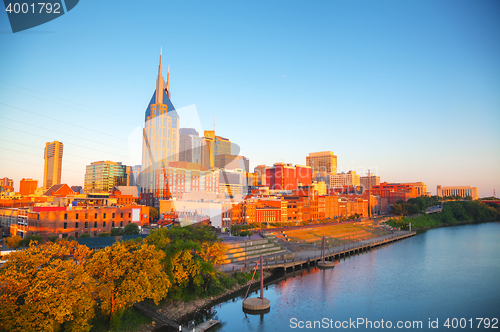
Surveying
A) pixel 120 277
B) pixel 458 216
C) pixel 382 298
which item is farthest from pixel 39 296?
pixel 458 216

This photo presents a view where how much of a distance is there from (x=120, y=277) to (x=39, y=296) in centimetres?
886

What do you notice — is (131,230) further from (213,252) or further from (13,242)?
(213,252)

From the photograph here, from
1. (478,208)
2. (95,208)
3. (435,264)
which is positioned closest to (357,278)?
(435,264)

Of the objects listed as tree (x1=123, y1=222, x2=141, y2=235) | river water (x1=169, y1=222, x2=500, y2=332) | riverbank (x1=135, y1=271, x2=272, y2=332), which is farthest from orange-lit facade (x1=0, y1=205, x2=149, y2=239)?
river water (x1=169, y1=222, x2=500, y2=332)

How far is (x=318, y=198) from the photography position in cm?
15812

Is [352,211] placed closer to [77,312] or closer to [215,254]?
[215,254]

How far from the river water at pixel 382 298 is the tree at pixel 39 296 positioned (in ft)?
56.4

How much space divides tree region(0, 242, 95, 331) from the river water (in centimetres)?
1720

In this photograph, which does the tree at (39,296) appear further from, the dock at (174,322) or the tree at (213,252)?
the tree at (213,252)

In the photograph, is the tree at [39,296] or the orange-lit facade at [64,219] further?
the orange-lit facade at [64,219]

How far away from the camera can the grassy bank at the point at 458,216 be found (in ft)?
538

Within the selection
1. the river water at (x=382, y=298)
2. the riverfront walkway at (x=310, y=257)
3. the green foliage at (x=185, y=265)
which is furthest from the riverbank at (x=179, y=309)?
the riverfront walkway at (x=310, y=257)

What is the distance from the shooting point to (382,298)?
51500 millimetres

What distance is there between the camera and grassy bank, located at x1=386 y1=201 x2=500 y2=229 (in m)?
164
